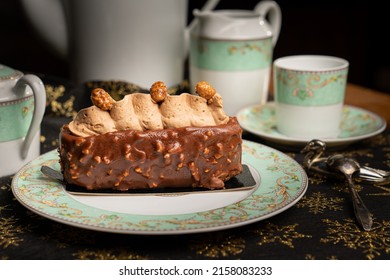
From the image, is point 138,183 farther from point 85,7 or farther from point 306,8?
point 306,8

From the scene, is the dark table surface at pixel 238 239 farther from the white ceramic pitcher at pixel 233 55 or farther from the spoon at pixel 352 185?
the white ceramic pitcher at pixel 233 55

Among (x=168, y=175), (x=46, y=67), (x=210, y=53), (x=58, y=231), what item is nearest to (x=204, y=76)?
(x=210, y=53)

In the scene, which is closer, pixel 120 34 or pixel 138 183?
pixel 138 183

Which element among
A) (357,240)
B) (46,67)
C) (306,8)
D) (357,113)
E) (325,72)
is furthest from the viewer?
(306,8)

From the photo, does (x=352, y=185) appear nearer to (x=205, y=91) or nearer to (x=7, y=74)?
(x=205, y=91)

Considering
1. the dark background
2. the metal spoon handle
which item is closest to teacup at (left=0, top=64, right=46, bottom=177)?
the metal spoon handle

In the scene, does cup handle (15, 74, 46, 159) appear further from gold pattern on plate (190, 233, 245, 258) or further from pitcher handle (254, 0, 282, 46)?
pitcher handle (254, 0, 282, 46)
